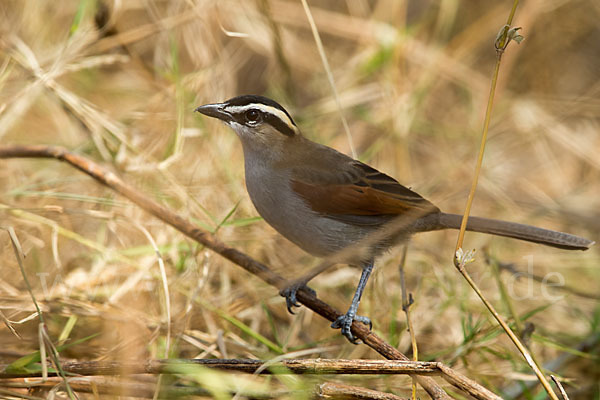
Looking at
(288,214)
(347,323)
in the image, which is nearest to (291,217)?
(288,214)

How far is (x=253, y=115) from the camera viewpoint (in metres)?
3.96

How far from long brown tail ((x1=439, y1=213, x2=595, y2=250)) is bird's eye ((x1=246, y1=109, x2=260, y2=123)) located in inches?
52.3

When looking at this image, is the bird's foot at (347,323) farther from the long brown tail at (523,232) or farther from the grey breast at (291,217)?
the long brown tail at (523,232)

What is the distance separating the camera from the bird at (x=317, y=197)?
3.81 metres

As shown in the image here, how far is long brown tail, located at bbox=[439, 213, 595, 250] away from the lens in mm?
3400

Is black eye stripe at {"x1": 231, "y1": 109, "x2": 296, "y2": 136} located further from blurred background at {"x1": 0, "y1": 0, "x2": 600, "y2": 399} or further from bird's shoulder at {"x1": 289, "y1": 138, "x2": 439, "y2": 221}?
blurred background at {"x1": 0, "y1": 0, "x2": 600, "y2": 399}

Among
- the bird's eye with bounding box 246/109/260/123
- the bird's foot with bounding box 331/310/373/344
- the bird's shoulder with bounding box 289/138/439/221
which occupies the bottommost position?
the bird's foot with bounding box 331/310/373/344

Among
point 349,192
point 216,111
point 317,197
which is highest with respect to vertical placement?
point 216,111

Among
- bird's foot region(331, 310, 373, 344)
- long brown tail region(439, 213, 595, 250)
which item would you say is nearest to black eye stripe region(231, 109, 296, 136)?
long brown tail region(439, 213, 595, 250)

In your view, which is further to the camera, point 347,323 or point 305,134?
point 305,134

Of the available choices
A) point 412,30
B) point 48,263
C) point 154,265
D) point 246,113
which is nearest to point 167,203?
point 154,265

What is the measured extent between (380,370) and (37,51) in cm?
460

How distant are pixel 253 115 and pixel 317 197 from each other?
2.19 feet

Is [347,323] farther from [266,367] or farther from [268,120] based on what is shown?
[268,120]
